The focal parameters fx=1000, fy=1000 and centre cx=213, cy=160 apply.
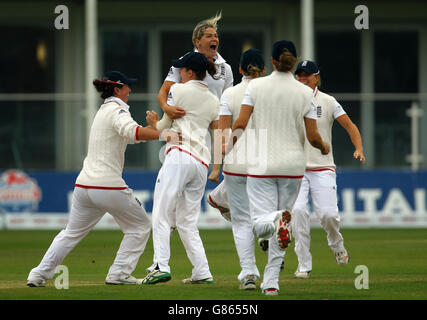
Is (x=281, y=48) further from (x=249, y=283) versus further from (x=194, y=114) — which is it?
(x=249, y=283)

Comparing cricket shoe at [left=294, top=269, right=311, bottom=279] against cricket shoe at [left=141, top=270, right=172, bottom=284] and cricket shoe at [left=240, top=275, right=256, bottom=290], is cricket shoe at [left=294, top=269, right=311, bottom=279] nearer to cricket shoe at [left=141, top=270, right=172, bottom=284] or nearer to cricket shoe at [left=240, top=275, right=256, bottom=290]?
cricket shoe at [left=240, top=275, right=256, bottom=290]

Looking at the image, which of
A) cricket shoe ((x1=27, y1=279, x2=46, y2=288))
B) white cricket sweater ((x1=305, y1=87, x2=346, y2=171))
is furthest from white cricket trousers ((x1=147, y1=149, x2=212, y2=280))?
white cricket sweater ((x1=305, y1=87, x2=346, y2=171))

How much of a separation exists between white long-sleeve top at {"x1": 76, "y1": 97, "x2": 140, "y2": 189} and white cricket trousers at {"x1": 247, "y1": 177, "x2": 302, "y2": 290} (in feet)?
4.88

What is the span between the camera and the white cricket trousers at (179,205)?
991cm

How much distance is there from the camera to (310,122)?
9.09 metres

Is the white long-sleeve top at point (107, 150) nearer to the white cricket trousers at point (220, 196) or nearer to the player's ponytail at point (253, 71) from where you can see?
the white cricket trousers at point (220, 196)

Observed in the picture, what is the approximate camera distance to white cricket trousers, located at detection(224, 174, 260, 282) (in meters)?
9.84

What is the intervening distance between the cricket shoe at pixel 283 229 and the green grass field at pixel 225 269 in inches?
19.8

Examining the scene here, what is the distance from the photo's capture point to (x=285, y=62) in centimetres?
905

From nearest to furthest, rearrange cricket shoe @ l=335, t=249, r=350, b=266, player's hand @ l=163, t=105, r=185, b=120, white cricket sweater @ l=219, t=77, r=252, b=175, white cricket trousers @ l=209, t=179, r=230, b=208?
white cricket sweater @ l=219, t=77, r=252, b=175, player's hand @ l=163, t=105, r=185, b=120, white cricket trousers @ l=209, t=179, r=230, b=208, cricket shoe @ l=335, t=249, r=350, b=266

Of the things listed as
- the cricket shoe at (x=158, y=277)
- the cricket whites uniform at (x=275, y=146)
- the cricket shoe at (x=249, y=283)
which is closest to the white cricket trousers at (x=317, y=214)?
the cricket shoe at (x=249, y=283)

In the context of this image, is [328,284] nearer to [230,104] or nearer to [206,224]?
[230,104]

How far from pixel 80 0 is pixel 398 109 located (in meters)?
9.17

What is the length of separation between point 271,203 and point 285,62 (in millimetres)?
1281
